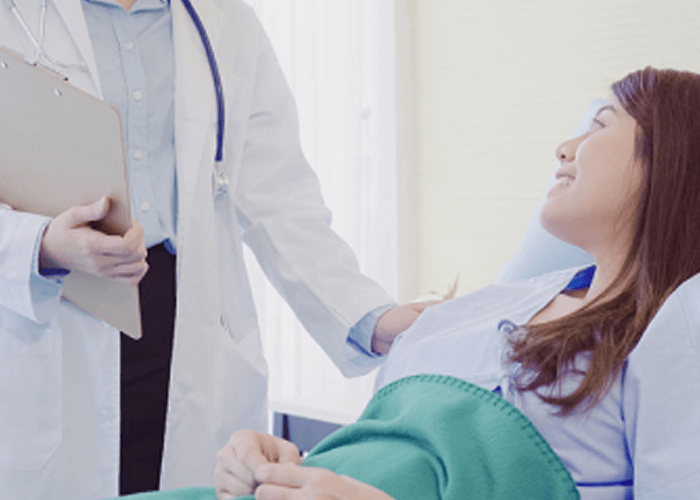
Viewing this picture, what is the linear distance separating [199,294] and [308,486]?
0.55 m

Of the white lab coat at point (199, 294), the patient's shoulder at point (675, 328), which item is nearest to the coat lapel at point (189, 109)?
the white lab coat at point (199, 294)

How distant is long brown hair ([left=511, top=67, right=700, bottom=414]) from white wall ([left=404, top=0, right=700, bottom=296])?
4.58 ft

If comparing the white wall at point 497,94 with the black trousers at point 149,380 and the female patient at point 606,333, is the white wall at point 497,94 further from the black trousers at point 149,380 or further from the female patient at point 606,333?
the black trousers at point 149,380

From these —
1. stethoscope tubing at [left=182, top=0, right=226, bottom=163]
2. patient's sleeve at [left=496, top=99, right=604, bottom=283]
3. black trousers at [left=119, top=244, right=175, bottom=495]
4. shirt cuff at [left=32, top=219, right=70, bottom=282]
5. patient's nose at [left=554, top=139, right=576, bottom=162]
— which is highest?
stethoscope tubing at [left=182, top=0, right=226, bottom=163]

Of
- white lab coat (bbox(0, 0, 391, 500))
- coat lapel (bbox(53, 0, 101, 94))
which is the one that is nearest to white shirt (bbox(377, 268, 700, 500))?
white lab coat (bbox(0, 0, 391, 500))

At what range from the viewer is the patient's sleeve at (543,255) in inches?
56.5

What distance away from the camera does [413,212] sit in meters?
3.00

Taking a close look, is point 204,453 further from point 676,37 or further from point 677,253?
point 676,37

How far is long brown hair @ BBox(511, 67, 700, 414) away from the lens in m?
0.95

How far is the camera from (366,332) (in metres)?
1.35

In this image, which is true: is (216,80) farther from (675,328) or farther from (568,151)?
(675,328)

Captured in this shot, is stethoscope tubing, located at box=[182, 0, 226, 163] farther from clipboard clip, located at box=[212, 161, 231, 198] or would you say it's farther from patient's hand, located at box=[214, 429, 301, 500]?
patient's hand, located at box=[214, 429, 301, 500]

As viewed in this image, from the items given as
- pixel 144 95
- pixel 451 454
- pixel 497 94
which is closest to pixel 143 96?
pixel 144 95

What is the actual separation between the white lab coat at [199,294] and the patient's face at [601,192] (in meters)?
0.38
